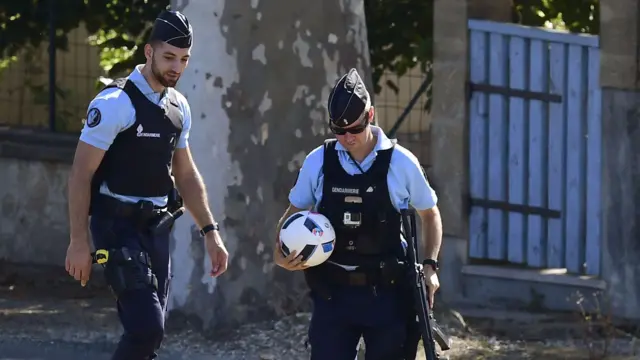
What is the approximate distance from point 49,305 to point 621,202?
3.87 m

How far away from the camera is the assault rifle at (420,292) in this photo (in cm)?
498

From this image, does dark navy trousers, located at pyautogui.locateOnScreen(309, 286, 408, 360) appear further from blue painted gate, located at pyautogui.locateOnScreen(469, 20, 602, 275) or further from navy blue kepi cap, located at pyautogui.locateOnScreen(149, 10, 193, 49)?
blue painted gate, located at pyautogui.locateOnScreen(469, 20, 602, 275)

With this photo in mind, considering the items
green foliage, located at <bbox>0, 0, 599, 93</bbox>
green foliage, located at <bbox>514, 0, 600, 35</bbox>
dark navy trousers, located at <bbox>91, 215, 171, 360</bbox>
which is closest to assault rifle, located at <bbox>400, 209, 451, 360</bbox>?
dark navy trousers, located at <bbox>91, 215, 171, 360</bbox>

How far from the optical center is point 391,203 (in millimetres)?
5082

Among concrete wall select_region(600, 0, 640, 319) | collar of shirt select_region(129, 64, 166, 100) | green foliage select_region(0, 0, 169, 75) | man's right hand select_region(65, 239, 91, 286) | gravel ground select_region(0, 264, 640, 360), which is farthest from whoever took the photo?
green foliage select_region(0, 0, 169, 75)

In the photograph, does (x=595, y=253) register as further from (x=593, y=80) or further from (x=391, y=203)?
(x=391, y=203)

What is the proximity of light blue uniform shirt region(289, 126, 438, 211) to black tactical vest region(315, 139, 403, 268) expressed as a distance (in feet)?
0.08

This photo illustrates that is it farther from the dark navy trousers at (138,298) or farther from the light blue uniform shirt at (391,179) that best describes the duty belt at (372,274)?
the dark navy trousers at (138,298)

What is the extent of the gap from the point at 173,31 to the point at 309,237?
1.08 meters

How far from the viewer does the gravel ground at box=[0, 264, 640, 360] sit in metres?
7.53

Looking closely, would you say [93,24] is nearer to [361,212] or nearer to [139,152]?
[139,152]

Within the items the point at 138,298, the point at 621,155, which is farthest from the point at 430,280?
the point at 621,155

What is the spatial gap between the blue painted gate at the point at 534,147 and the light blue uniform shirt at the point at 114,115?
3.47m

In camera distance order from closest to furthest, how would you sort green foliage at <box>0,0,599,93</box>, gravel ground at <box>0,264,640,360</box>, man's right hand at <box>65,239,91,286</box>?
man's right hand at <box>65,239,91,286</box>, gravel ground at <box>0,264,640,360</box>, green foliage at <box>0,0,599,93</box>
